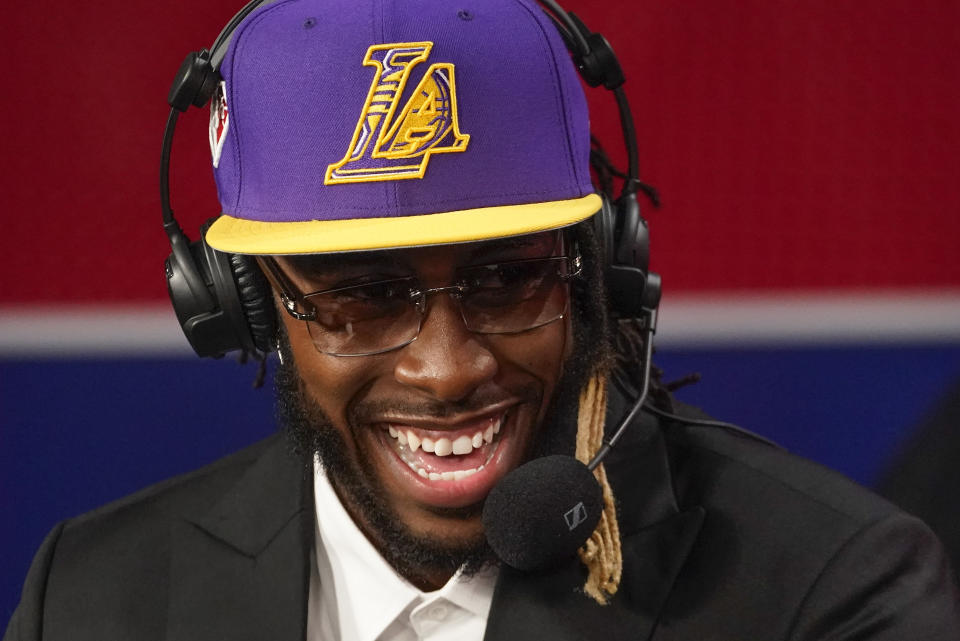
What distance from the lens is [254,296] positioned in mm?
1300

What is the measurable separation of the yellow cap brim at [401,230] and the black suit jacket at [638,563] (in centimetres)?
35

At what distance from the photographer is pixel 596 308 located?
1.33 metres

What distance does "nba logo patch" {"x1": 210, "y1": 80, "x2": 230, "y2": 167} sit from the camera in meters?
1.26

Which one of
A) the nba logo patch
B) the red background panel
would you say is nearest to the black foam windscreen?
the nba logo patch

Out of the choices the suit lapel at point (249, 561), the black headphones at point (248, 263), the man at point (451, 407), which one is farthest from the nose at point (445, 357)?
the suit lapel at point (249, 561)

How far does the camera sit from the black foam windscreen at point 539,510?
1.13 m

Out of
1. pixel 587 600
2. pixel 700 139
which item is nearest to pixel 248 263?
pixel 587 600

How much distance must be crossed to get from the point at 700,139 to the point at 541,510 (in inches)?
39.8

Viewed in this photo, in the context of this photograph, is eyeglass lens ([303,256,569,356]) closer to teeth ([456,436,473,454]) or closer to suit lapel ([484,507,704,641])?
teeth ([456,436,473,454])

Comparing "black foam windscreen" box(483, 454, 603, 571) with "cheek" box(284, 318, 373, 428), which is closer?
"black foam windscreen" box(483, 454, 603, 571)

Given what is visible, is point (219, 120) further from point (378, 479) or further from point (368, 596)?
point (368, 596)

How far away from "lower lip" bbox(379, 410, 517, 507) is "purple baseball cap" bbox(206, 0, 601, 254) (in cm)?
25

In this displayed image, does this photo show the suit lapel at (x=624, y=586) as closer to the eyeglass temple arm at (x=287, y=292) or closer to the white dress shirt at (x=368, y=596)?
the white dress shirt at (x=368, y=596)

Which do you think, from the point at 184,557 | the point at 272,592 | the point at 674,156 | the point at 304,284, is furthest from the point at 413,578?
the point at 674,156
